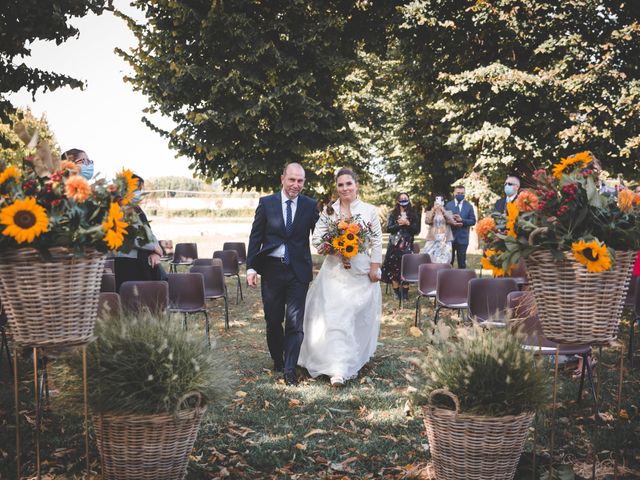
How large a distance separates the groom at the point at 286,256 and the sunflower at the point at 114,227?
2958 mm

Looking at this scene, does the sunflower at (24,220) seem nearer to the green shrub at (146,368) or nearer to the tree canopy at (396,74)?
the green shrub at (146,368)

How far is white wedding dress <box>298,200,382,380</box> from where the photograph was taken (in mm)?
5934

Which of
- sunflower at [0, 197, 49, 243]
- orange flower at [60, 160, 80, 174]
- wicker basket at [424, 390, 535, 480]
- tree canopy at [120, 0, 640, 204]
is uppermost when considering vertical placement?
tree canopy at [120, 0, 640, 204]

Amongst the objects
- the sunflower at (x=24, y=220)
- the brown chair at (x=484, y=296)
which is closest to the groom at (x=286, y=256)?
the brown chair at (x=484, y=296)

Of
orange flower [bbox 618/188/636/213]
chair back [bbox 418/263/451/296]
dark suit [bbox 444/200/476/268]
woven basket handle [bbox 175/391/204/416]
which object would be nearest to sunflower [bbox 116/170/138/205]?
woven basket handle [bbox 175/391/204/416]

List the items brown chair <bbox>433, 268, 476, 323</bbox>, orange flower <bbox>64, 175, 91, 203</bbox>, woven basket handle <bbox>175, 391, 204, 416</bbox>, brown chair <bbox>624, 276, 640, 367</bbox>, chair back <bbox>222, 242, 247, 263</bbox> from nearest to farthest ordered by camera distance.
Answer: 1. orange flower <bbox>64, 175, 91, 203</bbox>
2. woven basket handle <bbox>175, 391, 204, 416</bbox>
3. brown chair <bbox>624, 276, 640, 367</bbox>
4. brown chair <bbox>433, 268, 476, 323</bbox>
5. chair back <bbox>222, 242, 247, 263</bbox>

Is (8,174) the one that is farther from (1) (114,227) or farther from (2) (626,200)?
(2) (626,200)

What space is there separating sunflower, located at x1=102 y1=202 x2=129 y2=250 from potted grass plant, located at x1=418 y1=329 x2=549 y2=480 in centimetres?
185

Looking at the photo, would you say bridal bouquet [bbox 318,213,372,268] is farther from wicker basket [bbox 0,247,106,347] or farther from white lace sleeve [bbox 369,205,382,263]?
wicker basket [bbox 0,247,106,347]

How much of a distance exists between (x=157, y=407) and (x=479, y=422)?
69.0 inches

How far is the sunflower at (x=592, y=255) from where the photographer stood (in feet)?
9.00

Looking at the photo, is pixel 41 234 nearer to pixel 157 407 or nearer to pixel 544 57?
pixel 157 407

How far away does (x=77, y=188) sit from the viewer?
104 inches

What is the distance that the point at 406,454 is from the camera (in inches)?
158
